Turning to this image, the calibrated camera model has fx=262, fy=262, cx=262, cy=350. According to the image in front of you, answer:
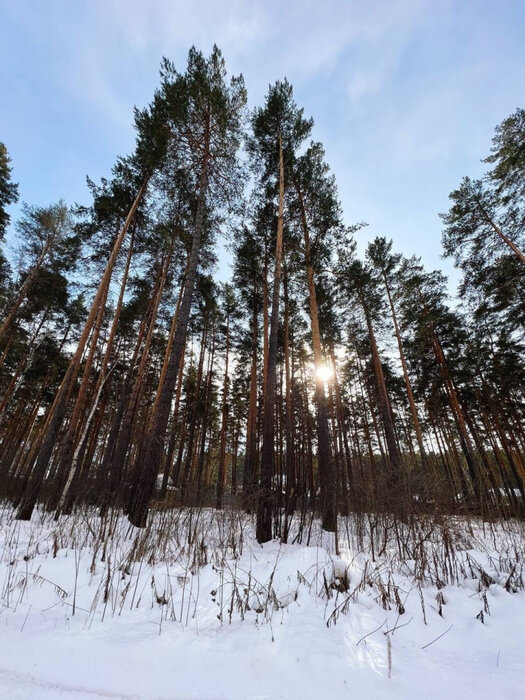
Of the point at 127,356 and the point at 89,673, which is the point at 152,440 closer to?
the point at 89,673

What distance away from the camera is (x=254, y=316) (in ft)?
41.7

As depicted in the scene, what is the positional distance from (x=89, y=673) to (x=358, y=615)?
78.0 inches

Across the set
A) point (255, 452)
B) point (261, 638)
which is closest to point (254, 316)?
point (255, 452)

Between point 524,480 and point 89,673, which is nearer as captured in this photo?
point 89,673

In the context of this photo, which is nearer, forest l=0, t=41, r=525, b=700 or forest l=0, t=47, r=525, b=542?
forest l=0, t=41, r=525, b=700

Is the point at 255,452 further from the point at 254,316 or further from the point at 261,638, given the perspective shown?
the point at 261,638

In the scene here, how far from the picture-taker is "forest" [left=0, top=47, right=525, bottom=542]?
6.31 meters

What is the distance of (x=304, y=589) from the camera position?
2.60 m

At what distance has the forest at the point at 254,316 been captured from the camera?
248 inches

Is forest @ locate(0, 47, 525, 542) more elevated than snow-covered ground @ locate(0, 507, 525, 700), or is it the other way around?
forest @ locate(0, 47, 525, 542)

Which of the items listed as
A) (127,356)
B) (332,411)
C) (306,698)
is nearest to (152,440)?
(306,698)

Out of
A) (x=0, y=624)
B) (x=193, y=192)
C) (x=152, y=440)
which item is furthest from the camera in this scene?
(x=193, y=192)

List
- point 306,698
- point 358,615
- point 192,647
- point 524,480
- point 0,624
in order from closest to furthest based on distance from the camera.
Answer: point 306,698 < point 192,647 < point 0,624 < point 358,615 < point 524,480

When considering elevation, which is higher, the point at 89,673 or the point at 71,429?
the point at 71,429
